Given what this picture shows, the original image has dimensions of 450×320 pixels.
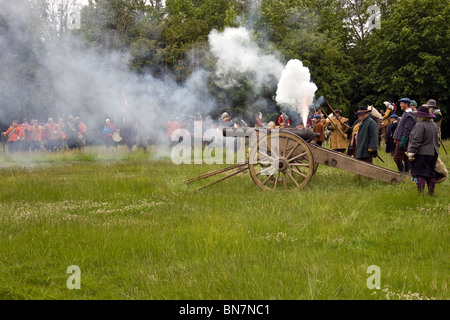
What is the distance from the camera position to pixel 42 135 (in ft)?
64.1

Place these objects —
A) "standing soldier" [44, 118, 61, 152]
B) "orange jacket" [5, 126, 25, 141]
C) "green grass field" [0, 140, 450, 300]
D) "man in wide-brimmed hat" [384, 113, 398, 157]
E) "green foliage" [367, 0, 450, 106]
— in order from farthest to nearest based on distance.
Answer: "green foliage" [367, 0, 450, 106] → "standing soldier" [44, 118, 61, 152] → "orange jacket" [5, 126, 25, 141] → "man in wide-brimmed hat" [384, 113, 398, 157] → "green grass field" [0, 140, 450, 300]

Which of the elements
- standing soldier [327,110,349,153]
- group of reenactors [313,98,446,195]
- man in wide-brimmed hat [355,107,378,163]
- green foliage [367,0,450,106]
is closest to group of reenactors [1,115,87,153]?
group of reenactors [313,98,446,195]

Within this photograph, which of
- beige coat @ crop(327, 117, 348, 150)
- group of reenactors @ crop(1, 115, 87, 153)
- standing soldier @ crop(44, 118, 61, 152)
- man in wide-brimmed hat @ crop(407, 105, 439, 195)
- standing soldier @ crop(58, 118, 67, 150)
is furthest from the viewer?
standing soldier @ crop(58, 118, 67, 150)

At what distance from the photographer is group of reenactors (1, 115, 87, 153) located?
18.7 meters

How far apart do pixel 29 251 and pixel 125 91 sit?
14.5m

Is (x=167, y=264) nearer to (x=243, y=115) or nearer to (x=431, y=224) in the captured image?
(x=431, y=224)

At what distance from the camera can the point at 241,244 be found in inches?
189

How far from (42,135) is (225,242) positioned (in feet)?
55.3

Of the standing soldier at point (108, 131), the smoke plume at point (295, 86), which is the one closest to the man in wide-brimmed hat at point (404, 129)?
the smoke plume at point (295, 86)

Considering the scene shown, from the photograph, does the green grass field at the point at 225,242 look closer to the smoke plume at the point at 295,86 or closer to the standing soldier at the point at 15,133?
the smoke plume at the point at 295,86

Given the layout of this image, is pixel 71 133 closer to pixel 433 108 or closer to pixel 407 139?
pixel 433 108

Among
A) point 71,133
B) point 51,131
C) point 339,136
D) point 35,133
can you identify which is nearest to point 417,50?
point 339,136

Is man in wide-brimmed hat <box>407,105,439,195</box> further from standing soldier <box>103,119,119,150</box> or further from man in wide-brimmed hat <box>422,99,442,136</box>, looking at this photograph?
standing soldier <box>103,119,119,150</box>

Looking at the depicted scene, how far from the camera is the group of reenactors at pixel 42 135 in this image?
61.3ft
